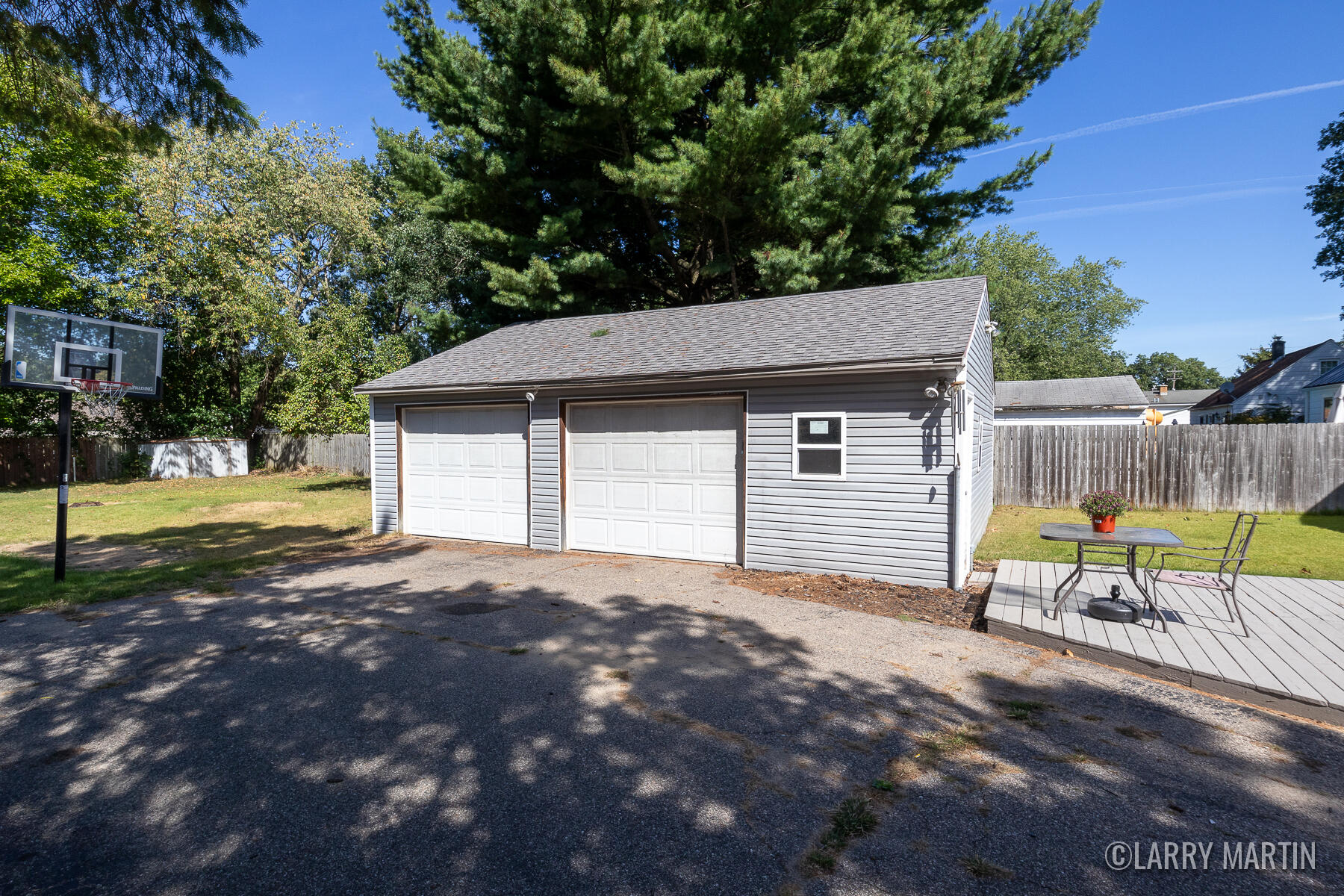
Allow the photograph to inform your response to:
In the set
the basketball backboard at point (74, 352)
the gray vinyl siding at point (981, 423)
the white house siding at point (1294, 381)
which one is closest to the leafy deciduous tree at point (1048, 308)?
the white house siding at point (1294, 381)

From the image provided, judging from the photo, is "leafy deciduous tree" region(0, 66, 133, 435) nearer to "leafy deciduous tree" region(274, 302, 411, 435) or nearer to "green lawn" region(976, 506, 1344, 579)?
"leafy deciduous tree" region(274, 302, 411, 435)

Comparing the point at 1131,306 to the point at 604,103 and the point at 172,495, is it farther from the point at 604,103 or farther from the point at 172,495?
the point at 172,495

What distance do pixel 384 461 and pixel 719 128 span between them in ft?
29.9

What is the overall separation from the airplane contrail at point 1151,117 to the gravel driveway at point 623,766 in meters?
13.8

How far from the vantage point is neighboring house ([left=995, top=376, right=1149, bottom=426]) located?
25438mm

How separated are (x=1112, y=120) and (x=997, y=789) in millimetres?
28086

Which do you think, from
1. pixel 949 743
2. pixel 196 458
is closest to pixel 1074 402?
pixel 949 743

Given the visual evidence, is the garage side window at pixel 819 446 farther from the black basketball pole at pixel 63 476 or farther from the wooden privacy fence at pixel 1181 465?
the wooden privacy fence at pixel 1181 465

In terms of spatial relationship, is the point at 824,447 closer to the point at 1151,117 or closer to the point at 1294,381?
the point at 1151,117

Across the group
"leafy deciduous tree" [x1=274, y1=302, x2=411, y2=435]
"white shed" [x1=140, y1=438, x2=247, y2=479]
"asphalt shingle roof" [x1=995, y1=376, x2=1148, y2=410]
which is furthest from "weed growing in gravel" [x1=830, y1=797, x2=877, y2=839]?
"white shed" [x1=140, y1=438, x2=247, y2=479]

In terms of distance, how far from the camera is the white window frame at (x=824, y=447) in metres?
7.66

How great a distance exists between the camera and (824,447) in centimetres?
781

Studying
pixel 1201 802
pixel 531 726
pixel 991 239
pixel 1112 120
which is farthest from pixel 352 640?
pixel 991 239

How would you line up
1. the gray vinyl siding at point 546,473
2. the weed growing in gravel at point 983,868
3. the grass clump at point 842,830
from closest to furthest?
the weed growing in gravel at point 983,868 < the grass clump at point 842,830 < the gray vinyl siding at point 546,473
